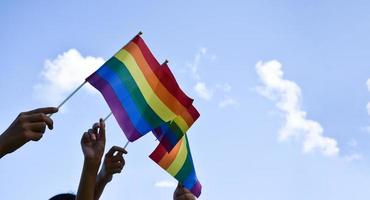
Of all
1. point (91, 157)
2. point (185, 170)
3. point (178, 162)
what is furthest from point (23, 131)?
point (185, 170)

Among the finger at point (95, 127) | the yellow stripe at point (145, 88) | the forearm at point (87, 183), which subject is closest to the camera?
the forearm at point (87, 183)

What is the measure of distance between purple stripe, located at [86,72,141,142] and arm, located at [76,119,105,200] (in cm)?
176

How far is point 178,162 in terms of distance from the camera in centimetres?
711

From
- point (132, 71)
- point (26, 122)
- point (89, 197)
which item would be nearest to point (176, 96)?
point (132, 71)

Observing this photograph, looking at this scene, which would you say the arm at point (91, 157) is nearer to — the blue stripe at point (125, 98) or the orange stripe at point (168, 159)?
the blue stripe at point (125, 98)

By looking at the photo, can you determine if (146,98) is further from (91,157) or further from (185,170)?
(91,157)

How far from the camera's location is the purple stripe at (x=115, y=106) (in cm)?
578

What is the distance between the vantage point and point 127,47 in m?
6.28

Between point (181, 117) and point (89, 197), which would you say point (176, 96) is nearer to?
point (181, 117)

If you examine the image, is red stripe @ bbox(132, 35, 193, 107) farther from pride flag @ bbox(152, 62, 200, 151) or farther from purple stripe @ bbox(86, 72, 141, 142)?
purple stripe @ bbox(86, 72, 141, 142)

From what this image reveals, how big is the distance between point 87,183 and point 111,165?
1.03m

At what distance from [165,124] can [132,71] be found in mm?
936

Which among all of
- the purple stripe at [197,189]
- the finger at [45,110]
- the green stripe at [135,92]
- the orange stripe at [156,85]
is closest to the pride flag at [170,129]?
the orange stripe at [156,85]

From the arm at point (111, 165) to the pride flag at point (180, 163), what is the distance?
80.0 inches
